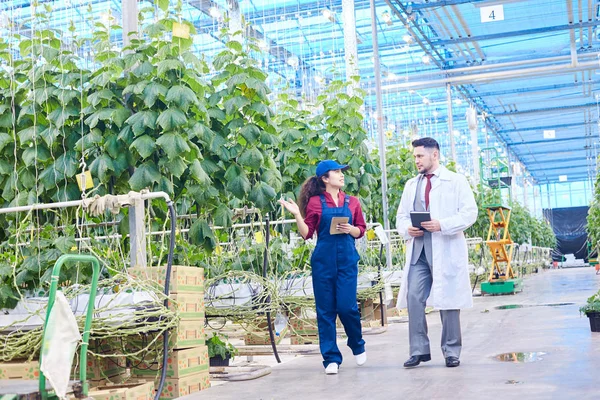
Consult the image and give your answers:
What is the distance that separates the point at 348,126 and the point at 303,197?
9.05 ft

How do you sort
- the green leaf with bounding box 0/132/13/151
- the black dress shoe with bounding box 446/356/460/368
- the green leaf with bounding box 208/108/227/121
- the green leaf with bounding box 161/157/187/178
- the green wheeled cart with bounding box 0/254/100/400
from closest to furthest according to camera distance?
the green wheeled cart with bounding box 0/254/100/400 → the green leaf with bounding box 161/157/187/178 → the black dress shoe with bounding box 446/356/460/368 → the green leaf with bounding box 0/132/13/151 → the green leaf with bounding box 208/108/227/121

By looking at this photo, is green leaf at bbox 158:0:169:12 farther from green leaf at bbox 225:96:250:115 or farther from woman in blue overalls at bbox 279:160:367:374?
woman in blue overalls at bbox 279:160:367:374

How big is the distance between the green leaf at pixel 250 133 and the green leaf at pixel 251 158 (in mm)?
70

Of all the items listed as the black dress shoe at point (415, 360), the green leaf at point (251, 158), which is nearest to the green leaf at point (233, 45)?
the green leaf at point (251, 158)

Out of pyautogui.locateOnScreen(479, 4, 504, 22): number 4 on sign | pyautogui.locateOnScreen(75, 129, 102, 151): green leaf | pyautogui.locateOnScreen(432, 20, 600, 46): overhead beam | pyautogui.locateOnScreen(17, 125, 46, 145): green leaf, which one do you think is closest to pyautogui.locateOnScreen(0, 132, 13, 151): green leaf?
pyautogui.locateOnScreen(17, 125, 46, 145): green leaf

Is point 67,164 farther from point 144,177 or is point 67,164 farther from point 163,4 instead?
point 163,4

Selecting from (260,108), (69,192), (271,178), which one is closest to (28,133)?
(69,192)

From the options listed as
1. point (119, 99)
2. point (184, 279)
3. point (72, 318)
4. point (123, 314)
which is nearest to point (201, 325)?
point (184, 279)

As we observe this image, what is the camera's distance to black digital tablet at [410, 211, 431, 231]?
4871 millimetres

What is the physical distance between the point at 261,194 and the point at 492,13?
10.4 meters

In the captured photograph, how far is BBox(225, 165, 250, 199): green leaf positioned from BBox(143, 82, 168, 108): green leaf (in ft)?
3.00

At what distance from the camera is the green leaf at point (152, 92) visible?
15.2ft

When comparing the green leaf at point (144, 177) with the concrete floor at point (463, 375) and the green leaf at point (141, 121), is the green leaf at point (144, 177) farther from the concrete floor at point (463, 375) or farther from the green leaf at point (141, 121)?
the concrete floor at point (463, 375)

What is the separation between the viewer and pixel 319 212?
502cm
